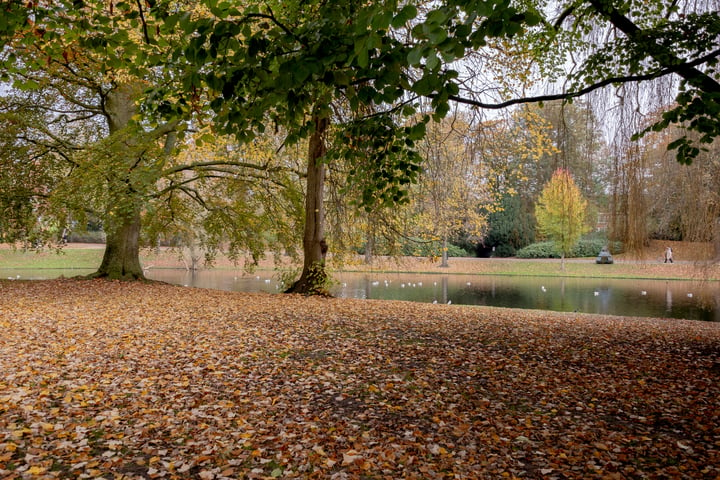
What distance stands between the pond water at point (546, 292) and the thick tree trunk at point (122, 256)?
3.88 m

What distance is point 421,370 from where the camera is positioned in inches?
182

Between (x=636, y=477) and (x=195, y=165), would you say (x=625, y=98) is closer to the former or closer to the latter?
(x=636, y=477)

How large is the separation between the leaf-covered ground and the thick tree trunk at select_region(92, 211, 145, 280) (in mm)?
4968

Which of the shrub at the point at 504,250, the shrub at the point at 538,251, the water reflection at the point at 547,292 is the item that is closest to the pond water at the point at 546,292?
the water reflection at the point at 547,292

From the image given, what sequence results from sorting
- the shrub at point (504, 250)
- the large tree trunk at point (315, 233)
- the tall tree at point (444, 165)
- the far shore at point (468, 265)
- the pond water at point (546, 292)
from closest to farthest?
1. the tall tree at point (444, 165)
2. the large tree trunk at point (315, 233)
3. the pond water at point (546, 292)
4. the far shore at point (468, 265)
5. the shrub at point (504, 250)

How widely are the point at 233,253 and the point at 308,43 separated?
9.77m

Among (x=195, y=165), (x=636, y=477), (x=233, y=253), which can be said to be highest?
(x=195, y=165)

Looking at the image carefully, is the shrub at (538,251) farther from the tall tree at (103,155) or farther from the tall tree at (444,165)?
the tall tree at (103,155)

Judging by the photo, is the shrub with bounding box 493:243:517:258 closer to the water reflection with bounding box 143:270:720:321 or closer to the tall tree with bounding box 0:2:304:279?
the water reflection with bounding box 143:270:720:321

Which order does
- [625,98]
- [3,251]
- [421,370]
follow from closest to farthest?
[421,370] → [625,98] → [3,251]

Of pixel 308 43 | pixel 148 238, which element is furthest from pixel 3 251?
pixel 308 43

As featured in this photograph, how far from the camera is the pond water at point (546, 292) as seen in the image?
48.3 ft

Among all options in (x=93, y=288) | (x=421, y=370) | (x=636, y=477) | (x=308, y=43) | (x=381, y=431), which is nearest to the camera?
(x=636, y=477)

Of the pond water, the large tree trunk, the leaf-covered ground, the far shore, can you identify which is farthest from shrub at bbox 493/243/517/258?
the leaf-covered ground
